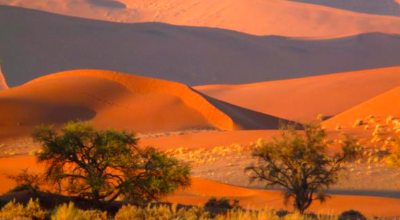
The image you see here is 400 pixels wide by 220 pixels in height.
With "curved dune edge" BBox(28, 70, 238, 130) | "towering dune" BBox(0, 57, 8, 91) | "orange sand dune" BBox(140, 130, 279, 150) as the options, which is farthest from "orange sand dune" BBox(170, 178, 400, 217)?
"towering dune" BBox(0, 57, 8, 91)

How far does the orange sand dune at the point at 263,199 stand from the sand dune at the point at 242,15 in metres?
129

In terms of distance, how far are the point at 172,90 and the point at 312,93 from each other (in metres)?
21.5

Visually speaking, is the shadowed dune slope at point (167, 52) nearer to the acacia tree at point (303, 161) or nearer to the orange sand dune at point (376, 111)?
the orange sand dune at point (376, 111)

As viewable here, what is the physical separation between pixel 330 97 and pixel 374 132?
33.5m

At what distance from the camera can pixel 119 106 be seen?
51.4 meters

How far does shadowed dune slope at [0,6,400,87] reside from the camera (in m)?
93.4

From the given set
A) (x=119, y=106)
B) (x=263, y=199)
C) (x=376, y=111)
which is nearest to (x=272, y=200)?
(x=263, y=199)

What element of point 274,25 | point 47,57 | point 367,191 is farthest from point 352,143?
point 274,25

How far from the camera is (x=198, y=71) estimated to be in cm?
10212

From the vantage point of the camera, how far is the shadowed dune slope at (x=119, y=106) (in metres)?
48.0

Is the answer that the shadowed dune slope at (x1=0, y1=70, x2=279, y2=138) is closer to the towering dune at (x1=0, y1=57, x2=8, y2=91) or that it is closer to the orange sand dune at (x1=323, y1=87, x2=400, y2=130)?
the orange sand dune at (x1=323, y1=87, x2=400, y2=130)

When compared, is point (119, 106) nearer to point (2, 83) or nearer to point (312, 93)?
point (312, 93)

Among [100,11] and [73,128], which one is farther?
[100,11]

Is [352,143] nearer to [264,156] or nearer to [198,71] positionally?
[264,156]
